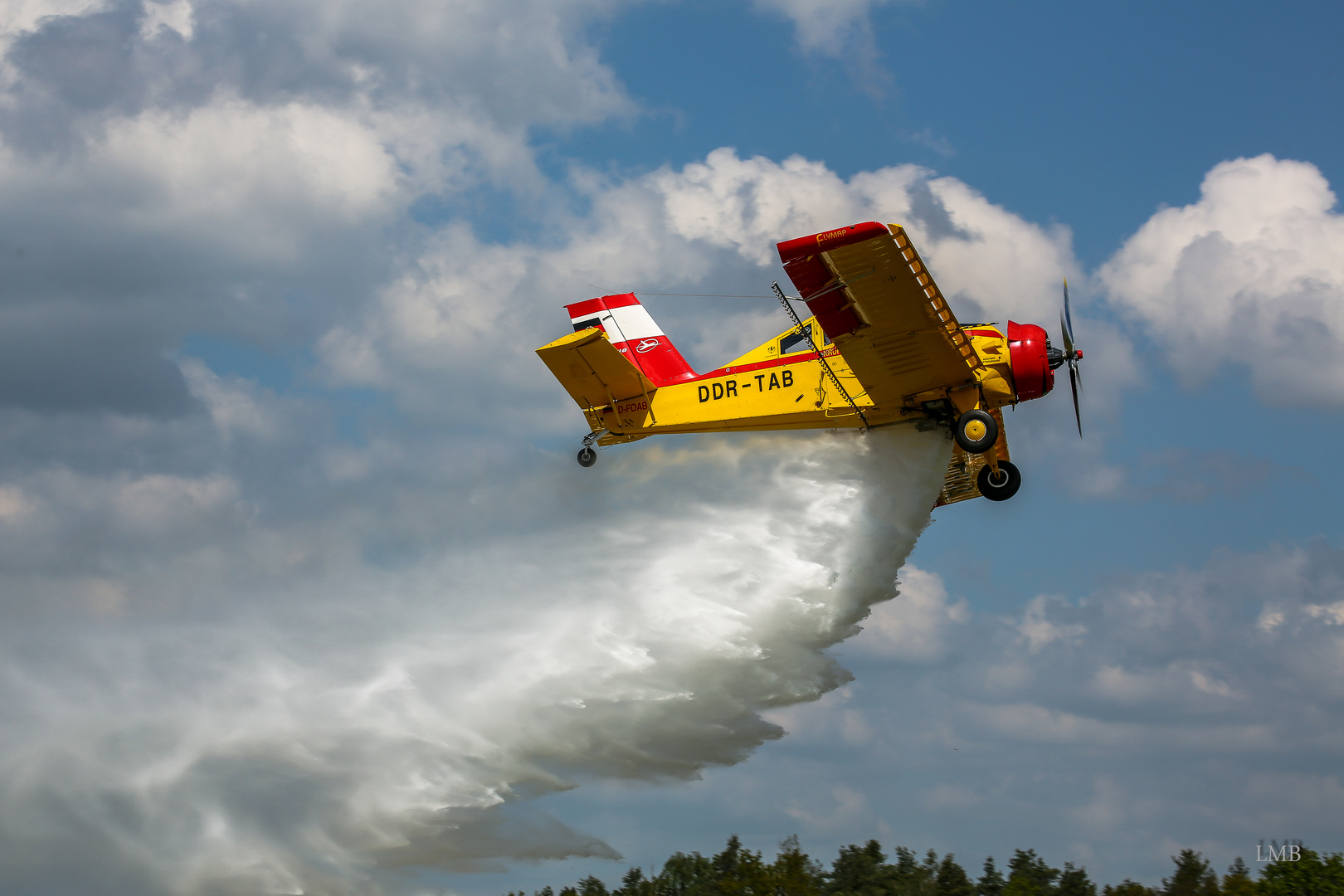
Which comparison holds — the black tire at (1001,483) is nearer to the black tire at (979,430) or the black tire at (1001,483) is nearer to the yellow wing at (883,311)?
the black tire at (979,430)

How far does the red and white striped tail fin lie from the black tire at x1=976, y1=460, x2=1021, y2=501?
6.13 meters

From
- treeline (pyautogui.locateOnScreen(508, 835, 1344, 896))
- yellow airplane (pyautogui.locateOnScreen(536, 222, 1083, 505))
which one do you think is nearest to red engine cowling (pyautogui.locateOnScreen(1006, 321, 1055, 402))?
yellow airplane (pyautogui.locateOnScreen(536, 222, 1083, 505))

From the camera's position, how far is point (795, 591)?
1953cm

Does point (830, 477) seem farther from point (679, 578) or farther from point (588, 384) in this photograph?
point (588, 384)

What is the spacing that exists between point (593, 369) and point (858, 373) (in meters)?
4.90

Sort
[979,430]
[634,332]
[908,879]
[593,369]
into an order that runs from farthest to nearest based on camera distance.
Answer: [908,879], [634,332], [593,369], [979,430]

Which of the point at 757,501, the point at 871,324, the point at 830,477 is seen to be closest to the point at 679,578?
the point at 757,501

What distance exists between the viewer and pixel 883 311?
1664 cm

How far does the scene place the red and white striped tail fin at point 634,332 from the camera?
23.1 meters

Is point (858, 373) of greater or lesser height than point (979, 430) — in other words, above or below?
above

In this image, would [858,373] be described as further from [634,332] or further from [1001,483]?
[634,332]

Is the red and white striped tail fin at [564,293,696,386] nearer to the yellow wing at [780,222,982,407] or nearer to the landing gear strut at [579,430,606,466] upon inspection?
the landing gear strut at [579,430,606,466]

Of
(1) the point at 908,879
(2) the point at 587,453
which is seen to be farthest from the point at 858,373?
(1) the point at 908,879

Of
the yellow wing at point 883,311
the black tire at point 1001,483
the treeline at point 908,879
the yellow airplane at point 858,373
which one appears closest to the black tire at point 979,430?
the yellow airplane at point 858,373
